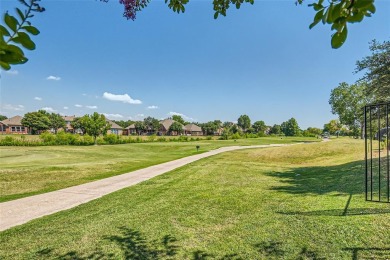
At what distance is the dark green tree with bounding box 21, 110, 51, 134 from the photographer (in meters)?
71.0

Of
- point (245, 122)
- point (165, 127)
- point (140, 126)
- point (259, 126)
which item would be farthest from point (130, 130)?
point (259, 126)

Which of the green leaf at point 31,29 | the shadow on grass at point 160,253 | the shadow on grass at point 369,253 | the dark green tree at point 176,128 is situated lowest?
the shadow on grass at point 160,253

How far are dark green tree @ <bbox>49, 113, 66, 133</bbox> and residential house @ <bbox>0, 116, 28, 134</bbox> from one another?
806 centimetres

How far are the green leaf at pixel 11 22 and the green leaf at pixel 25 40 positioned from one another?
24 millimetres

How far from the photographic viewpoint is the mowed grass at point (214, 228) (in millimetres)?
3797

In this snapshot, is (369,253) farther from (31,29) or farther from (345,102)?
(345,102)

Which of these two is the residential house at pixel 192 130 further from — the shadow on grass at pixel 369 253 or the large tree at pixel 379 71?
the shadow on grass at pixel 369 253

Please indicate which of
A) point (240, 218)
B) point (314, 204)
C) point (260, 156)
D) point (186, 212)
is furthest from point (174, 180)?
point (260, 156)

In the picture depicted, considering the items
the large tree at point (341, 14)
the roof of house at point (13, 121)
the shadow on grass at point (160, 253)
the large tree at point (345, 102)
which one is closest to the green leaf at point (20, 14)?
the large tree at point (341, 14)

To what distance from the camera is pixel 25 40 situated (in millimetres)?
844

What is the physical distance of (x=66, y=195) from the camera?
8.07 metres

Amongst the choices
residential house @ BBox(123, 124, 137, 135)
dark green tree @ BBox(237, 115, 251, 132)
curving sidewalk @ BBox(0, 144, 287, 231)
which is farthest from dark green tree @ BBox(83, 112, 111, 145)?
dark green tree @ BBox(237, 115, 251, 132)

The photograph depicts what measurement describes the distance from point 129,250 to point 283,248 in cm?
270

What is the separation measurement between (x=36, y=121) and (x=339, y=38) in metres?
87.2
